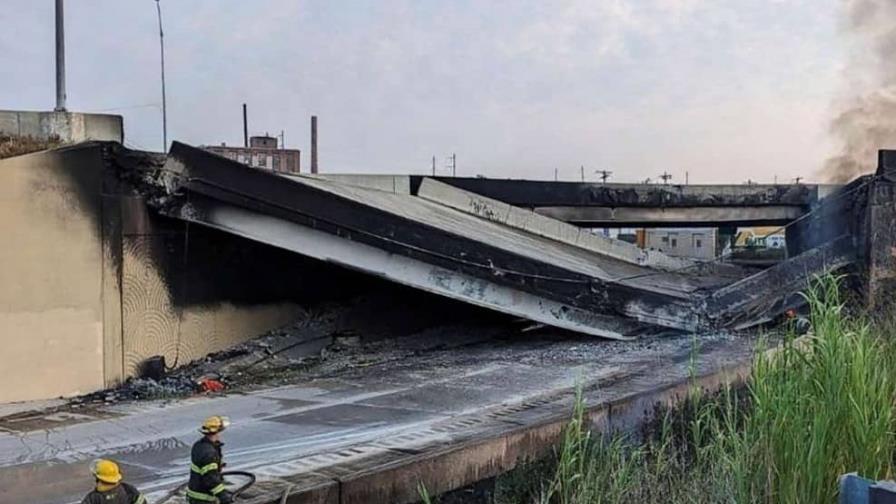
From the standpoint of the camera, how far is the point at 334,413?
740 centimetres

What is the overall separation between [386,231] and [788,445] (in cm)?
693

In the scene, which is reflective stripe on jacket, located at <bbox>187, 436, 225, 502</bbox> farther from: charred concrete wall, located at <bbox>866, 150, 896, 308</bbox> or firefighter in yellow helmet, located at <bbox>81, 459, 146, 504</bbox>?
charred concrete wall, located at <bbox>866, 150, 896, 308</bbox>

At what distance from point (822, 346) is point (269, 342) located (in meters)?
8.14

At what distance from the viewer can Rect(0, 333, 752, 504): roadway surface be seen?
560 cm

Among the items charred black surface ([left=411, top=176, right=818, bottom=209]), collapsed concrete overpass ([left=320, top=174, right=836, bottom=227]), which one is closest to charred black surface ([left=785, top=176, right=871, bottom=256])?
collapsed concrete overpass ([left=320, top=174, right=836, bottom=227])

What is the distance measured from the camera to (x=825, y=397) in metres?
4.39

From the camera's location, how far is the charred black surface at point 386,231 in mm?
9859

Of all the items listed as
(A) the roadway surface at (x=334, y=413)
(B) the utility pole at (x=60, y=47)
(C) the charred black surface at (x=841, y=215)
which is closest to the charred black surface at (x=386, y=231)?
(A) the roadway surface at (x=334, y=413)

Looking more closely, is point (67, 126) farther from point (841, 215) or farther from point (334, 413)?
point (841, 215)

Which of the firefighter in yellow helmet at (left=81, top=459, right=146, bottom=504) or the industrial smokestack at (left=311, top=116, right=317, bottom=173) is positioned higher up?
the industrial smokestack at (left=311, top=116, right=317, bottom=173)

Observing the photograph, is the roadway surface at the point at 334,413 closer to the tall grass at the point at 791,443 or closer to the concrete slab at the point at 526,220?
the tall grass at the point at 791,443

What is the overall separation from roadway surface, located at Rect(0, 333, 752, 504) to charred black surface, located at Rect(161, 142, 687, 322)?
83cm

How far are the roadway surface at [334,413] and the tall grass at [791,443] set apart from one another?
160 cm

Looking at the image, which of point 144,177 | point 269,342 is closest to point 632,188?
point 269,342
